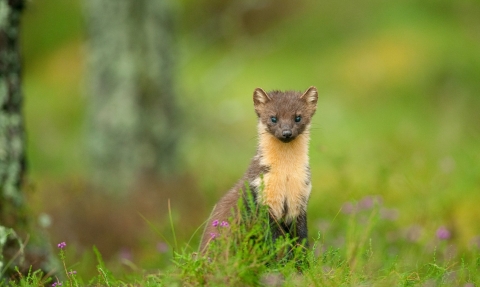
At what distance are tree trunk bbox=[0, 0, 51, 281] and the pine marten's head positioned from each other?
2.45m

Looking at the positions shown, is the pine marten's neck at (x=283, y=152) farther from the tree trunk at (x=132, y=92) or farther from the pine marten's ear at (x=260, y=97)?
the tree trunk at (x=132, y=92)

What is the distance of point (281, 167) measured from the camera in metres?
5.96

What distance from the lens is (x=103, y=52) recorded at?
41.7 ft

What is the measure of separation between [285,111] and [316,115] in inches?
493

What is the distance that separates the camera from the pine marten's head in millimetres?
6023

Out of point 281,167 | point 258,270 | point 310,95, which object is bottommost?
point 258,270

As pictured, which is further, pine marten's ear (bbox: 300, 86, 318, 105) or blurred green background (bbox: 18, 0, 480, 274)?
blurred green background (bbox: 18, 0, 480, 274)

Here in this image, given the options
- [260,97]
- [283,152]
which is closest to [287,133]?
[283,152]

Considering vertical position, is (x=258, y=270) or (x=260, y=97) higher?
(x=260, y=97)

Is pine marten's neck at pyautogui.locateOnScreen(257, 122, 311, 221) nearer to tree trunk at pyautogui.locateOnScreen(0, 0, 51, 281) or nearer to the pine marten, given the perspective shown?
the pine marten

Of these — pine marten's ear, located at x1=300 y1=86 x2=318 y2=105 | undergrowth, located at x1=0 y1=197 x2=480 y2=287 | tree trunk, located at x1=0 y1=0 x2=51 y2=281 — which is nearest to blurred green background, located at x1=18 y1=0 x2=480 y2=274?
tree trunk, located at x1=0 y1=0 x2=51 y2=281

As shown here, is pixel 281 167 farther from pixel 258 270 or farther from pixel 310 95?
pixel 258 270

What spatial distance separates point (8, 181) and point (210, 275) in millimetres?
3112

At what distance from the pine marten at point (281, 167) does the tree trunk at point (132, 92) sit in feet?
21.1
